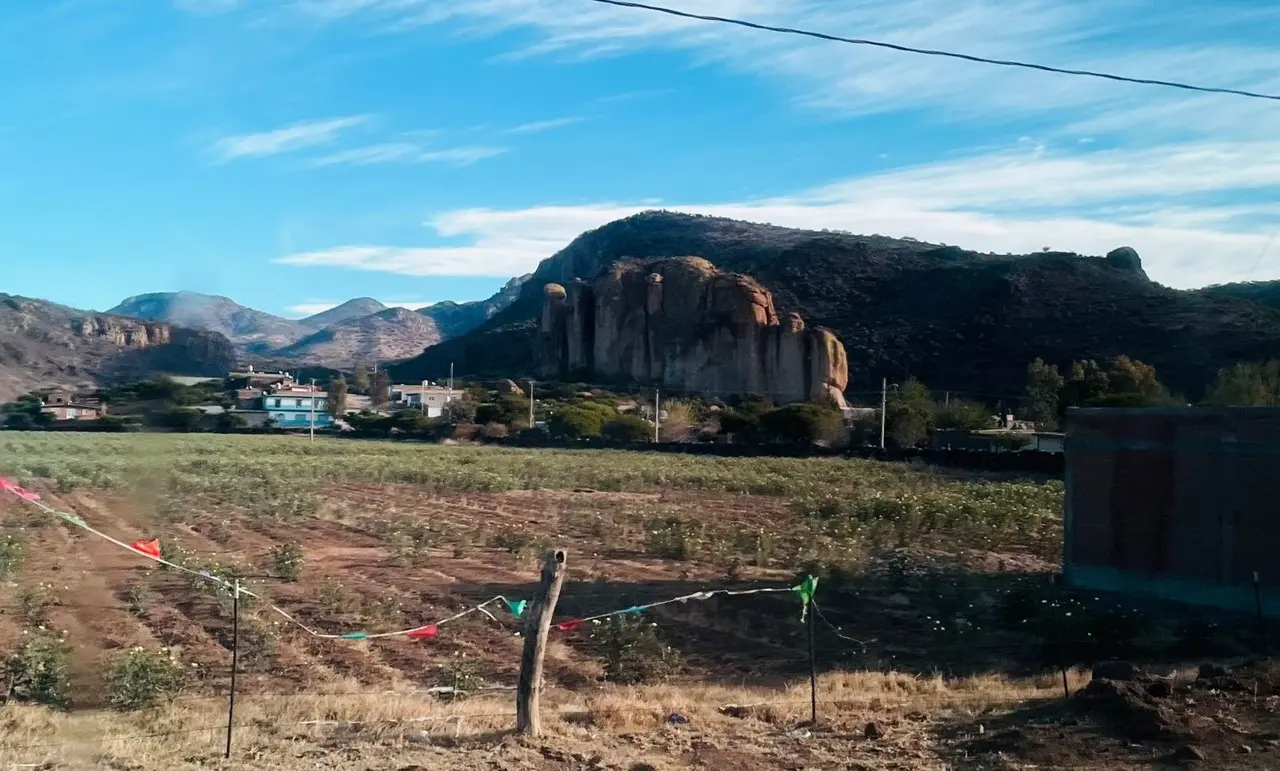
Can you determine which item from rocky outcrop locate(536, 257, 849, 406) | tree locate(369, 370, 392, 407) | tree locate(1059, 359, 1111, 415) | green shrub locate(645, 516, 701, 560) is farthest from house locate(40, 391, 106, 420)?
rocky outcrop locate(536, 257, 849, 406)

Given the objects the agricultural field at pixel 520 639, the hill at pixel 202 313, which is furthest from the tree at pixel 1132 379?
the hill at pixel 202 313

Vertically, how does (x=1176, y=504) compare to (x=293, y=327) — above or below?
below

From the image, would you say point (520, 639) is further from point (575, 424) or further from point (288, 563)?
point (575, 424)

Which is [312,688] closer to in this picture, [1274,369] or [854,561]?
[854,561]

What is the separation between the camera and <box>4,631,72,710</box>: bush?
9.17 meters

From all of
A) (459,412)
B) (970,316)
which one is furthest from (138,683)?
(970,316)

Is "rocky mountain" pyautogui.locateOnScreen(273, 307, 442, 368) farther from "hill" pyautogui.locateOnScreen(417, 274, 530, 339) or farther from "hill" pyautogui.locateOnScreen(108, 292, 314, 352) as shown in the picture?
"hill" pyautogui.locateOnScreen(417, 274, 530, 339)

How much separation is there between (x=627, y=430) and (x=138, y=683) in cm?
6170

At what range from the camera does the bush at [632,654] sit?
1140 cm

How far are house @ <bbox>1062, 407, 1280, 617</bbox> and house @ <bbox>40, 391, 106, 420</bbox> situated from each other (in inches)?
521

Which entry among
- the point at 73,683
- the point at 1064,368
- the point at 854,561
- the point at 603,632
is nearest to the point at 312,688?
the point at 73,683

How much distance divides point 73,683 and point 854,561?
12732 mm

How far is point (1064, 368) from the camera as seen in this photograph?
251ft

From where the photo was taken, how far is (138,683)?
927 cm
